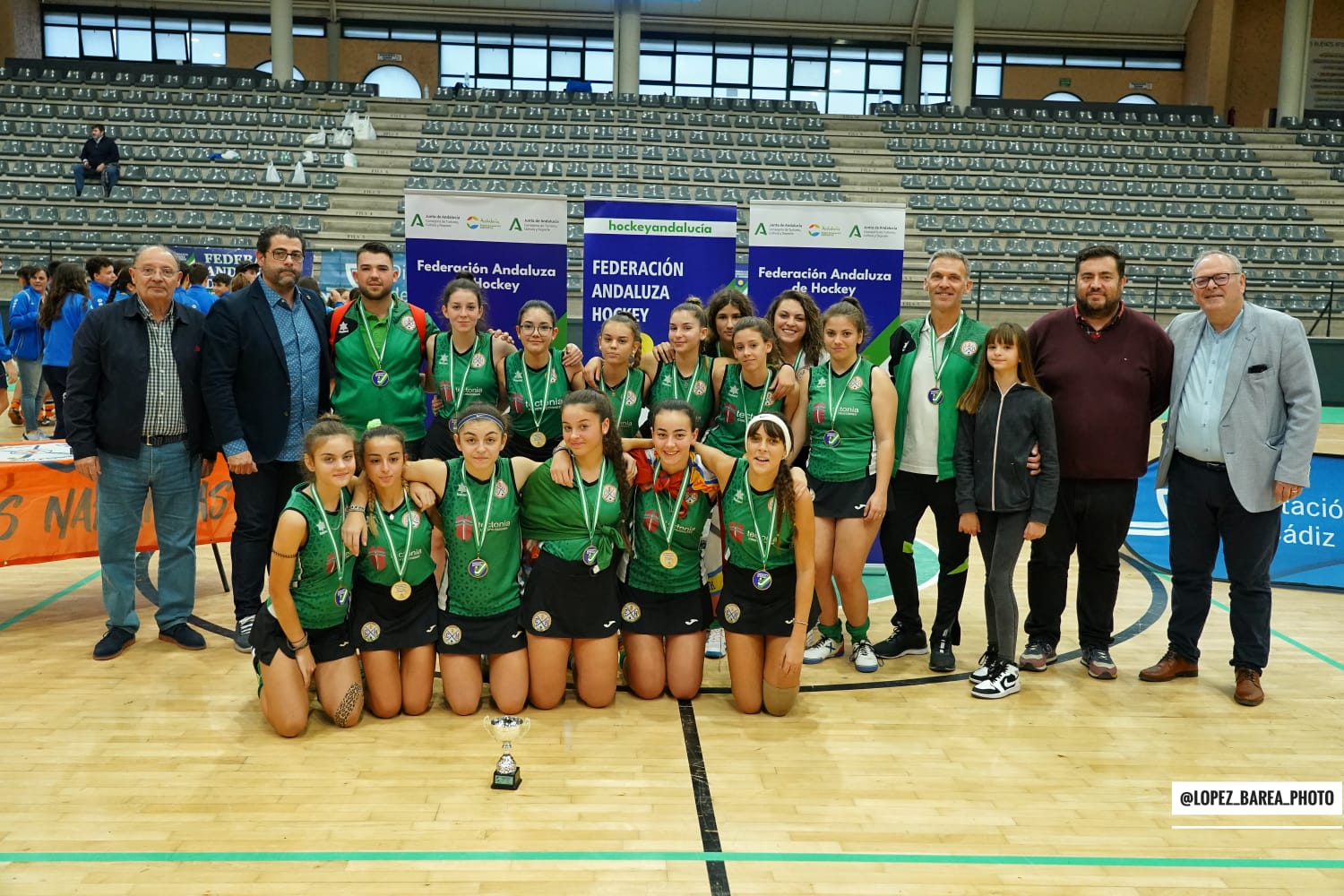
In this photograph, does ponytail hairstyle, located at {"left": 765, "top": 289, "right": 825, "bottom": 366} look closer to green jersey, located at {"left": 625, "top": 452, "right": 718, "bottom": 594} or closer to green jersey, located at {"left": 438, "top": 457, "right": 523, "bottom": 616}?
green jersey, located at {"left": 625, "top": 452, "right": 718, "bottom": 594}

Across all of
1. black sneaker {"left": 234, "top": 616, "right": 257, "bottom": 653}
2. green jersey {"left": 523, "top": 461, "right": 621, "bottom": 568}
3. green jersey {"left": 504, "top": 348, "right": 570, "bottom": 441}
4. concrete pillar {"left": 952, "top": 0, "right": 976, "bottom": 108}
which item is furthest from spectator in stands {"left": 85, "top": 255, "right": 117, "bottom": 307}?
concrete pillar {"left": 952, "top": 0, "right": 976, "bottom": 108}

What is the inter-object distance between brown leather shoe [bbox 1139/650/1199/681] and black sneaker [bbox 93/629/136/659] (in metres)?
4.52

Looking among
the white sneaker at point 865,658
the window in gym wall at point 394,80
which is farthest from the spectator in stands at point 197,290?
the window in gym wall at point 394,80

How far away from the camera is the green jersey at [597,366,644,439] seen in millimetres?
4395

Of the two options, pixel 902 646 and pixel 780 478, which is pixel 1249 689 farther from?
pixel 780 478

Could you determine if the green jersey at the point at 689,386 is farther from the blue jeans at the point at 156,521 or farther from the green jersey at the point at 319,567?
the blue jeans at the point at 156,521

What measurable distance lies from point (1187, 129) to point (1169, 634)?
19682 mm

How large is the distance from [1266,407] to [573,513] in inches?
110

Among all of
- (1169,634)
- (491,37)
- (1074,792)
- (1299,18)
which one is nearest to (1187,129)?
(1299,18)

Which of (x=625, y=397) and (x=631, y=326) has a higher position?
(x=631, y=326)

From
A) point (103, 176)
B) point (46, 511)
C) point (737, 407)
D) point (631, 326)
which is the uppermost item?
point (103, 176)

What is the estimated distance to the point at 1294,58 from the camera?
66.1ft

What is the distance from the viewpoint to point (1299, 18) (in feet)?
64.5

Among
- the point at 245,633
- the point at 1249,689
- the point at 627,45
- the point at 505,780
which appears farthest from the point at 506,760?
the point at 627,45
